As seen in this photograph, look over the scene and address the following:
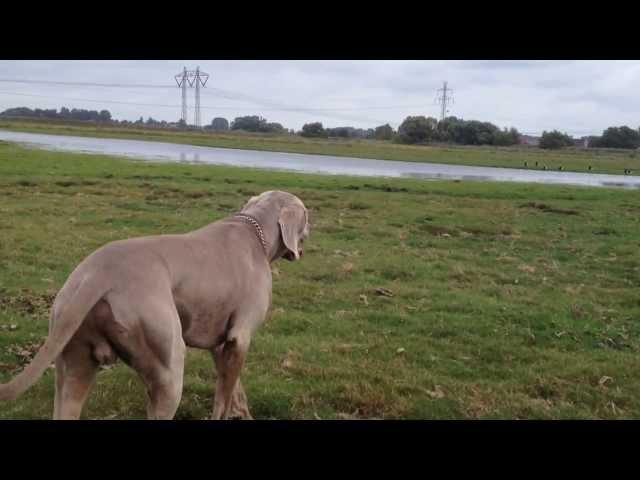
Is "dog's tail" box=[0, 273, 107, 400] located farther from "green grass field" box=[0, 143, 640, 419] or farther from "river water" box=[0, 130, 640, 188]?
"river water" box=[0, 130, 640, 188]

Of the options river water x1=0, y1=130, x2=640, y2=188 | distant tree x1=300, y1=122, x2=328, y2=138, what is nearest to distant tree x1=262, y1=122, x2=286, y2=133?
distant tree x1=300, y1=122, x2=328, y2=138

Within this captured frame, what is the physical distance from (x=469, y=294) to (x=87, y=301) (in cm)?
754

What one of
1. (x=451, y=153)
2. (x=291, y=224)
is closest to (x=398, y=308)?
(x=291, y=224)

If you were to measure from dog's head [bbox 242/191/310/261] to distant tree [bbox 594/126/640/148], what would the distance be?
326 feet

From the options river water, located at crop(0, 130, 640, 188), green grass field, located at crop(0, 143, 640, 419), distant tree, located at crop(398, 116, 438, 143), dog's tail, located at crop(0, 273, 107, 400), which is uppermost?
distant tree, located at crop(398, 116, 438, 143)

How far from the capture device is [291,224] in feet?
18.2

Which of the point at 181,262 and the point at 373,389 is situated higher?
the point at 181,262

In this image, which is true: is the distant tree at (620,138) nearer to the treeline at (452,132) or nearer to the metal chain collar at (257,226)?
the treeline at (452,132)

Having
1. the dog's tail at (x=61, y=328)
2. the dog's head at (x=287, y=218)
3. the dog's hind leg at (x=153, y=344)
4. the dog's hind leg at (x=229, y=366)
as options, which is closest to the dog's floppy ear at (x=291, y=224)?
the dog's head at (x=287, y=218)

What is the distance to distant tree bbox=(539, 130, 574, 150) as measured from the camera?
96.1 m

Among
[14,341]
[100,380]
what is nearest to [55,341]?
[100,380]

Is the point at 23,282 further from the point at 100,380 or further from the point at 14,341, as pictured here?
the point at 100,380

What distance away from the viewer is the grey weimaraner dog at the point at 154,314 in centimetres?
361

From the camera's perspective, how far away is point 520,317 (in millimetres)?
8969
